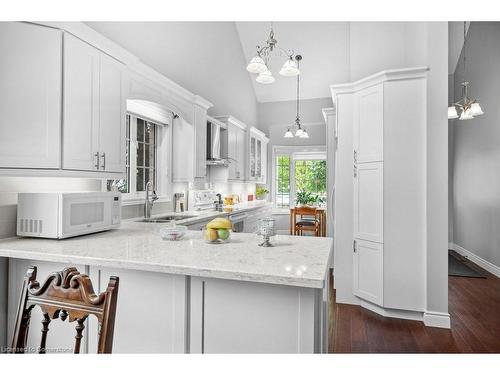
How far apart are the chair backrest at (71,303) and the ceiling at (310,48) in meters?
5.97

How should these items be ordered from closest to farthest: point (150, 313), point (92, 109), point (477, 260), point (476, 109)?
1. point (150, 313)
2. point (92, 109)
3. point (476, 109)
4. point (477, 260)

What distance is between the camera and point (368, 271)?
10.3ft

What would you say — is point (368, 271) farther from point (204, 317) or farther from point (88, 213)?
point (88, 213)

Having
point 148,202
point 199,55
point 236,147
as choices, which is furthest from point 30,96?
point 236,147

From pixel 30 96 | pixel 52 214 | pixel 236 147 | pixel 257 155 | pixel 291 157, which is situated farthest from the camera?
pixel 291 157

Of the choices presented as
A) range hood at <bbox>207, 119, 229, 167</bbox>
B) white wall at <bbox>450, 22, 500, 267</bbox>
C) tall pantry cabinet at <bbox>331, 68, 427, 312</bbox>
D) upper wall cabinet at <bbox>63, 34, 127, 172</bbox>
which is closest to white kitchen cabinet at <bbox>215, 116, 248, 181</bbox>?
range hood at <bbox>207, 119, 229, 167</bbox>

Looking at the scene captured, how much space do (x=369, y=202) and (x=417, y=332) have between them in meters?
1.18

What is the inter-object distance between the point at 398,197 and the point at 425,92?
0.95 metres

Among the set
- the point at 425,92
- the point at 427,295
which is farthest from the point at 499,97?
the point at 427,295

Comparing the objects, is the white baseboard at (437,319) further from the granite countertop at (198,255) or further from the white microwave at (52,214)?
the white microwave at (52,214)

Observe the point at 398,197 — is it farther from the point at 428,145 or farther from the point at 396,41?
the point at 396,41

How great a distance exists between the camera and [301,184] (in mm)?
7512

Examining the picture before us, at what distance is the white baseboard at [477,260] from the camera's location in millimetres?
4433

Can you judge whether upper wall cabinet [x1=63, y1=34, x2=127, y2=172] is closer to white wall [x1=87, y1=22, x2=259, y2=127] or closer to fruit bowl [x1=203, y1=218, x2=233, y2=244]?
white wall [x1=87, y1=22, x2=259, y2=127]
